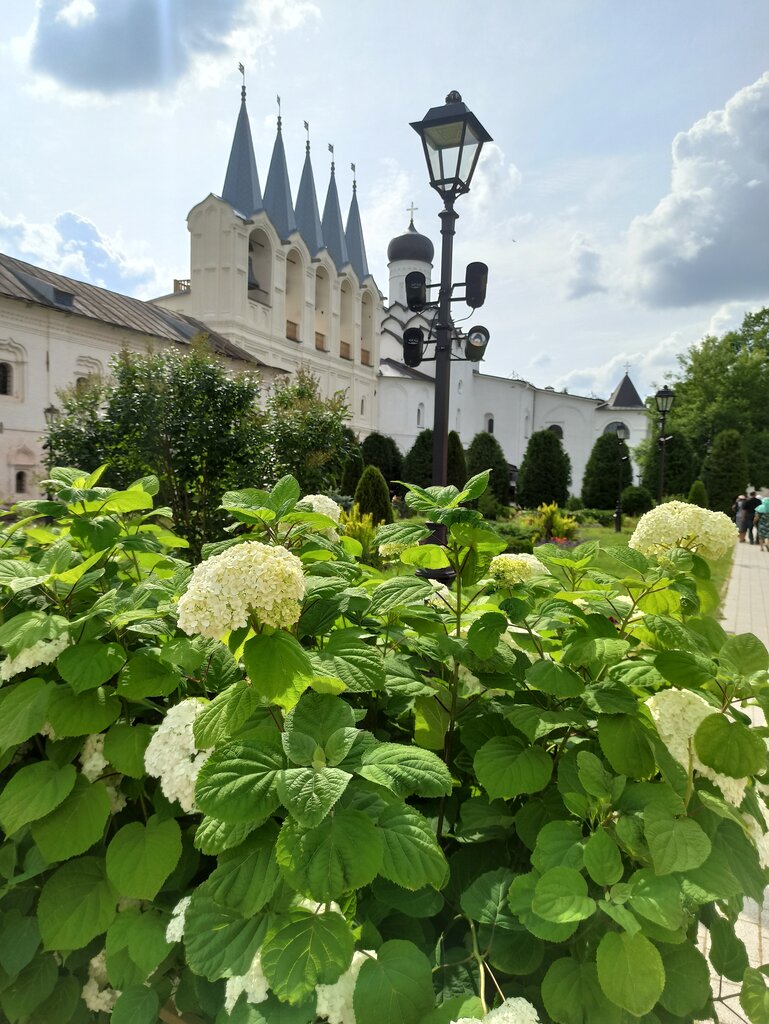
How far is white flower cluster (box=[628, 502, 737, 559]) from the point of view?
1.50m

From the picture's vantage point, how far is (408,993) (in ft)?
2.78

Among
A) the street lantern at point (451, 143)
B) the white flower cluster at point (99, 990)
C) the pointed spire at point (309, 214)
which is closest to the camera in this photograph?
the white flower cluster at point (99, 990)

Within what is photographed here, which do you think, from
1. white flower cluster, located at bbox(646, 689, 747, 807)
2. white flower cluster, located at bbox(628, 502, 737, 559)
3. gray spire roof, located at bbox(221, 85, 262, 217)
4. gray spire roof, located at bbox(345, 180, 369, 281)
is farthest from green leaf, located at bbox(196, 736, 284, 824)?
gray spire roof, located at bbox(345, 180, 369, 281)

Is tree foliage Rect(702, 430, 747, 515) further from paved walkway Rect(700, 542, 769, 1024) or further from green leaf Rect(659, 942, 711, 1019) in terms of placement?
green leaf Rect(659, 942, 711, 1019)

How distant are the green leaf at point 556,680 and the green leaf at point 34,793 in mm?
887

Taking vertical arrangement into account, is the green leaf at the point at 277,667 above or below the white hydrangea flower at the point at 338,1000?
above

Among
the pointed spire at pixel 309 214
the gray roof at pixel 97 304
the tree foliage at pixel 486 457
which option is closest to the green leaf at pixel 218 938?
the gray roof at pixel 97 304

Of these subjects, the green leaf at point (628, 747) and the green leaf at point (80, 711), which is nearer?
the green leaf at point (628, 747)

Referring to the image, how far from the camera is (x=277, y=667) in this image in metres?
0.95

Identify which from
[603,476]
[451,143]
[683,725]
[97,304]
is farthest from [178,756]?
[603,476]

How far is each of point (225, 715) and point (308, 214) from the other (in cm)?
3761

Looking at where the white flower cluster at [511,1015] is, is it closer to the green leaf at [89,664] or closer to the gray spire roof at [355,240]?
the green leaf at [89,664]

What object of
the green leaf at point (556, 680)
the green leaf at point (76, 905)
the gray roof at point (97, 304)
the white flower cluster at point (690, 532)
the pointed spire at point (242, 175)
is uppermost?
the pointed spire at point (242, 175)

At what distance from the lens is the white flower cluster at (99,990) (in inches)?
49.3
